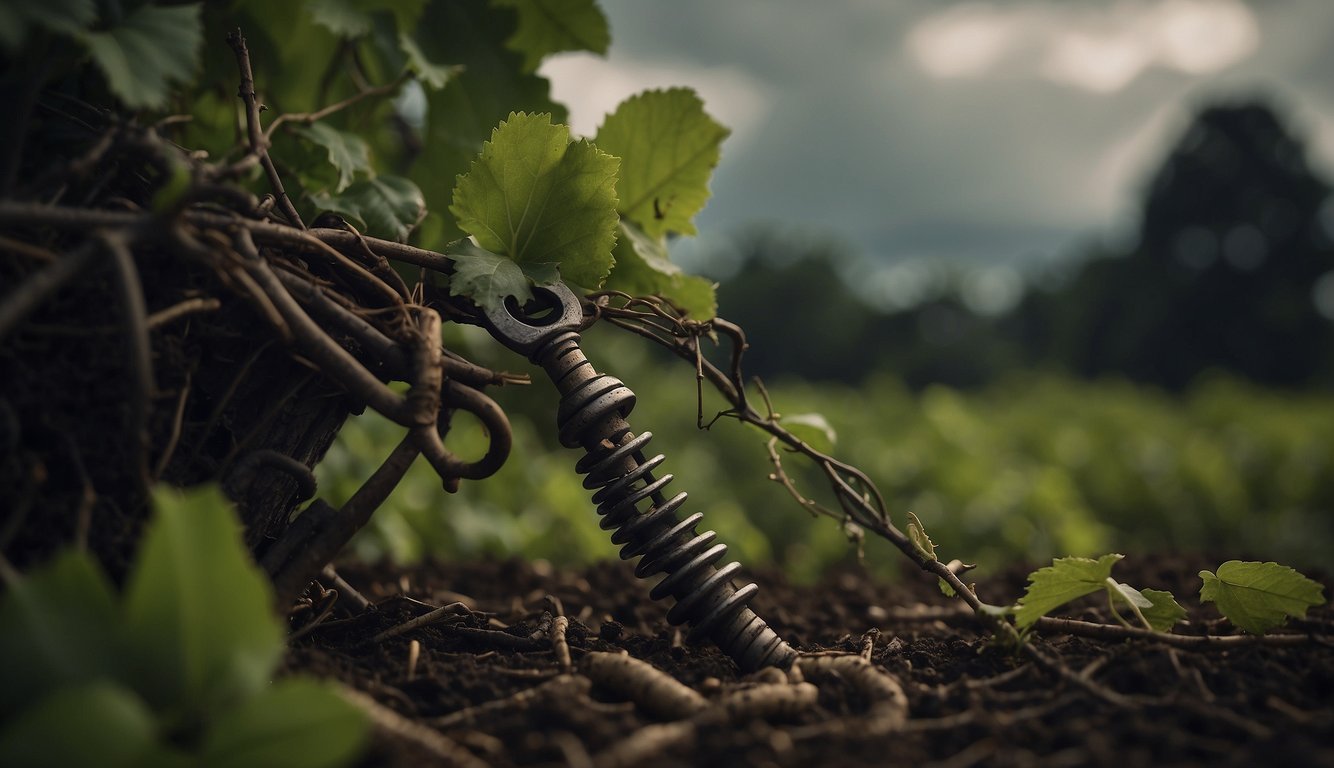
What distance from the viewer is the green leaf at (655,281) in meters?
1.38

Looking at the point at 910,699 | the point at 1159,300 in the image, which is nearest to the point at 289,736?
the point at 910,699

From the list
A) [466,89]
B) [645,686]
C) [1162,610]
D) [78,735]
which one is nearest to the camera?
[78,735]

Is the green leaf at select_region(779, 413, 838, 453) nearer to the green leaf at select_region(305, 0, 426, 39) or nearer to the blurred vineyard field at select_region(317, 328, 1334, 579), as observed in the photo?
the green leaf at select_region(305, 0, 426, 39)

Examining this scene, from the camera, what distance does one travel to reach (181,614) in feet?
2.23

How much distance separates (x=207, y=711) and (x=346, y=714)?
0.40ft

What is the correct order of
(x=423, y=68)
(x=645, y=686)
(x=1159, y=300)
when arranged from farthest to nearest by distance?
(x=1159, y=300) < (x=423, y=68) < (x=645, y=686)

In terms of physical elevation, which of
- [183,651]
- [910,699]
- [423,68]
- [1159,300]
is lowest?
[910,699]

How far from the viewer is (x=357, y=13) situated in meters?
1.51

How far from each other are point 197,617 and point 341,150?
845 mm

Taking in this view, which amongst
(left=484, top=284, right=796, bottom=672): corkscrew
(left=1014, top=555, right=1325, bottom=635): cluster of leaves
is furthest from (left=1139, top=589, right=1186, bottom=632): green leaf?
(left=484, top=284, right=796, bottom=672): corkscrew

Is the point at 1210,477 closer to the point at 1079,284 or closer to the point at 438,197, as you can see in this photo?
the point at 438,197

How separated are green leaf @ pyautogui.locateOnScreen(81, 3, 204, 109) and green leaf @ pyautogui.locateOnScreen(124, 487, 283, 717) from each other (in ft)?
1.31

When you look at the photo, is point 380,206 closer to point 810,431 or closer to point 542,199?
point 542,199

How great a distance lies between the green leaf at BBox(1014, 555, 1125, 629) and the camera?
108 centimetres
